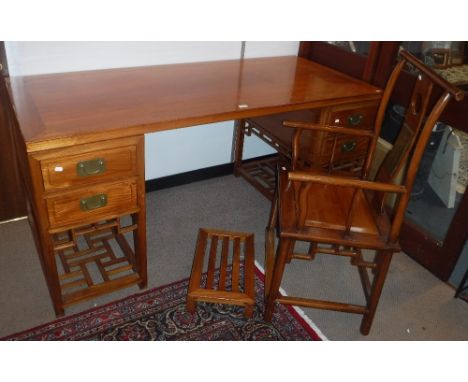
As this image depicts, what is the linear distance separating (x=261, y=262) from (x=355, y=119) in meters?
0.84

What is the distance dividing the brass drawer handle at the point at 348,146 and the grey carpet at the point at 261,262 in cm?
55

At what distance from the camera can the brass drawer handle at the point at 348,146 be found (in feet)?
7.04

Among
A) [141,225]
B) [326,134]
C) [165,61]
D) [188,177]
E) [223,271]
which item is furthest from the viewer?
[188,177]

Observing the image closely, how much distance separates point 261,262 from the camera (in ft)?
7.07

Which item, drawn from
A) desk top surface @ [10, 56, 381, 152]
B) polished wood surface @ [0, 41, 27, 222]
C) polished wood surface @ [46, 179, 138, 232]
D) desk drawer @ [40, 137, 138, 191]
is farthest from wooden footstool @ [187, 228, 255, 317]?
polished wood surface @ [0, 41, 27, 222]

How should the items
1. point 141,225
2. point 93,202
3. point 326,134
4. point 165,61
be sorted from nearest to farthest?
1. point 93,202
2. point 141,225
3. point 326,134
4. point 165,61

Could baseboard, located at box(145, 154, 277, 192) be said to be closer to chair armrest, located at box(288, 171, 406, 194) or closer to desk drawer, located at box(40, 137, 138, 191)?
desk drawer, located at box(40, 137, 138, 191)

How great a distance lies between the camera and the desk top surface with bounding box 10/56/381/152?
4.83 feet

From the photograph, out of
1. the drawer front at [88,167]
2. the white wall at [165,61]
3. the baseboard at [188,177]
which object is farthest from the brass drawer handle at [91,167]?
the baseboard at [188,177]

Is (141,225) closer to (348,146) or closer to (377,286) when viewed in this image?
(377,286)

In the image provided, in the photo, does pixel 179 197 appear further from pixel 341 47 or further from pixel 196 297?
pixel 341 47

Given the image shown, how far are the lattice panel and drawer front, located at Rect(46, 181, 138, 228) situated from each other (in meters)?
0.16

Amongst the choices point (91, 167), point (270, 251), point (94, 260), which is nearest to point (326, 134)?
point (270, 251)

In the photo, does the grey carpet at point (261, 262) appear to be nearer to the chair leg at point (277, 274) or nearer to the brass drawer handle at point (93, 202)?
the chair leg at point (277, 274)
